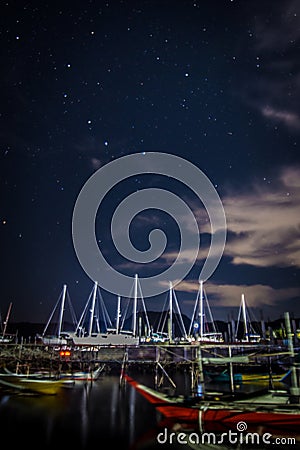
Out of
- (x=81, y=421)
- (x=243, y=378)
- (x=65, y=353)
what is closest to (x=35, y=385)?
(x=81, y=421)

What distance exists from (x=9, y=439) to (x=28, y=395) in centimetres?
1305

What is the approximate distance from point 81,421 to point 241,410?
1015cm

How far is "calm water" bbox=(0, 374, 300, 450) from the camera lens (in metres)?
15.3

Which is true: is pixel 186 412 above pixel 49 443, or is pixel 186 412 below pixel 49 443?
above

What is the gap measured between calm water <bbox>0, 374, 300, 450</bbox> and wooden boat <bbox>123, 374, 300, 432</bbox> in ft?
3.73

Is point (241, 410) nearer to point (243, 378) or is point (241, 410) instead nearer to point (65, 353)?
point (243, 378)

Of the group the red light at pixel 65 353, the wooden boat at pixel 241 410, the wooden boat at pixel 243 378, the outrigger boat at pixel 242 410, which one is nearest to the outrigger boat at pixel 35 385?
the outrigger boat at pixel 242 410

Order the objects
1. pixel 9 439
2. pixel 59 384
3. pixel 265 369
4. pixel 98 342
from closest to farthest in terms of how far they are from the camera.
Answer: pixel 9 439 → pixel 59 384 → pixel 265 369 → pixel 98 342

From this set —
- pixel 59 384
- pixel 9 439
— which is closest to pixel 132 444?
pixel 9 439

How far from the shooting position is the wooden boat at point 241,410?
1493 centimetres

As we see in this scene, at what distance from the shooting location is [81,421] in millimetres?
19484

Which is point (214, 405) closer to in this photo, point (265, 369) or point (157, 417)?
point (157, 417)

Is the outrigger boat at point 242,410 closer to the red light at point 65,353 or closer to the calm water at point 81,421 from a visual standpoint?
the calm water at point 81,421

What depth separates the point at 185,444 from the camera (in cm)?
1449
